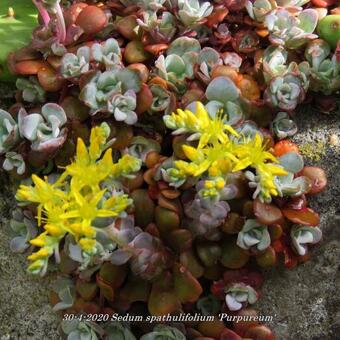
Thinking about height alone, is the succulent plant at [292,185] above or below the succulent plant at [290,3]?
below

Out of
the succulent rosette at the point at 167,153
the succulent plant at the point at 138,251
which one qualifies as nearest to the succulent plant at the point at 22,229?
the succulent rosette at the point at 167,153

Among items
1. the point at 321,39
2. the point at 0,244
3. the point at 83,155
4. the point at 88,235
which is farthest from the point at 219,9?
the point at 0,244

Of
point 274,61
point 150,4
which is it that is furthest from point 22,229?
point 274,61

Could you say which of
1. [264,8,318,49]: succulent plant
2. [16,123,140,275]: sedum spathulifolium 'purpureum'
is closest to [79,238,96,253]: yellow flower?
[16,123,140,275]: sedum spathulifolium 'purpureum'

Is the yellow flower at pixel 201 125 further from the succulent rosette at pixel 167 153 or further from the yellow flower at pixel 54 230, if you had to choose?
the yellow flower at pixel 54 230

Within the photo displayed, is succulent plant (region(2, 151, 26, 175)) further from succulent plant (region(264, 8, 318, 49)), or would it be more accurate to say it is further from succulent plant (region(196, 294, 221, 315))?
succulent plant (region(264, 8, 318, 49))

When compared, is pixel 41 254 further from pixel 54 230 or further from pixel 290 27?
pixel 290 27
